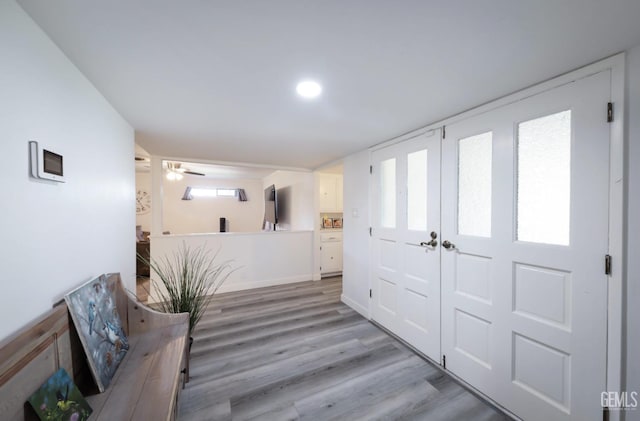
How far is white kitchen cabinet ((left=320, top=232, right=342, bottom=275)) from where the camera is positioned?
4598mm

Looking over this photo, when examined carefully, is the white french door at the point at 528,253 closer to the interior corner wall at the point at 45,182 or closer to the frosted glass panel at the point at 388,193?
the frosted glass panel at the point at 388,193

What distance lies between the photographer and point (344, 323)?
275cm

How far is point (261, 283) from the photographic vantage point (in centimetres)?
407

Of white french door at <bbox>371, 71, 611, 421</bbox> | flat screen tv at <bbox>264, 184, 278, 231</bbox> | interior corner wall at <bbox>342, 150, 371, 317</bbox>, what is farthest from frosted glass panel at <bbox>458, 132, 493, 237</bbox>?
flat screen tv at <bbox>264, 184, 278, 231</bbox>

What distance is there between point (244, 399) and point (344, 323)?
54.3 inches

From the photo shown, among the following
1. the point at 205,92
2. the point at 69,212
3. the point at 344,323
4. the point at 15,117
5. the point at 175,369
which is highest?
the point at 205,92

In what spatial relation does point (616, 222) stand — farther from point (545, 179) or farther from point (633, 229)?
point (545, 179)

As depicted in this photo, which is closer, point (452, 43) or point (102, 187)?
point (452, 43)

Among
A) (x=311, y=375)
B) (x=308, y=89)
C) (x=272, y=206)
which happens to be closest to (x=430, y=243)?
(x=311, y=375)

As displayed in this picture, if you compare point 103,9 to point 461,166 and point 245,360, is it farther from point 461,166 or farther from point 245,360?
point 245,360

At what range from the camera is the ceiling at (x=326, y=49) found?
2.92 ft

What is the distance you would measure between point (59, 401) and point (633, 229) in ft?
8.23

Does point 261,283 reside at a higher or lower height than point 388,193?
lower

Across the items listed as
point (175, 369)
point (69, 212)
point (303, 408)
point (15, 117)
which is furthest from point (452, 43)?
point (303, 408)
